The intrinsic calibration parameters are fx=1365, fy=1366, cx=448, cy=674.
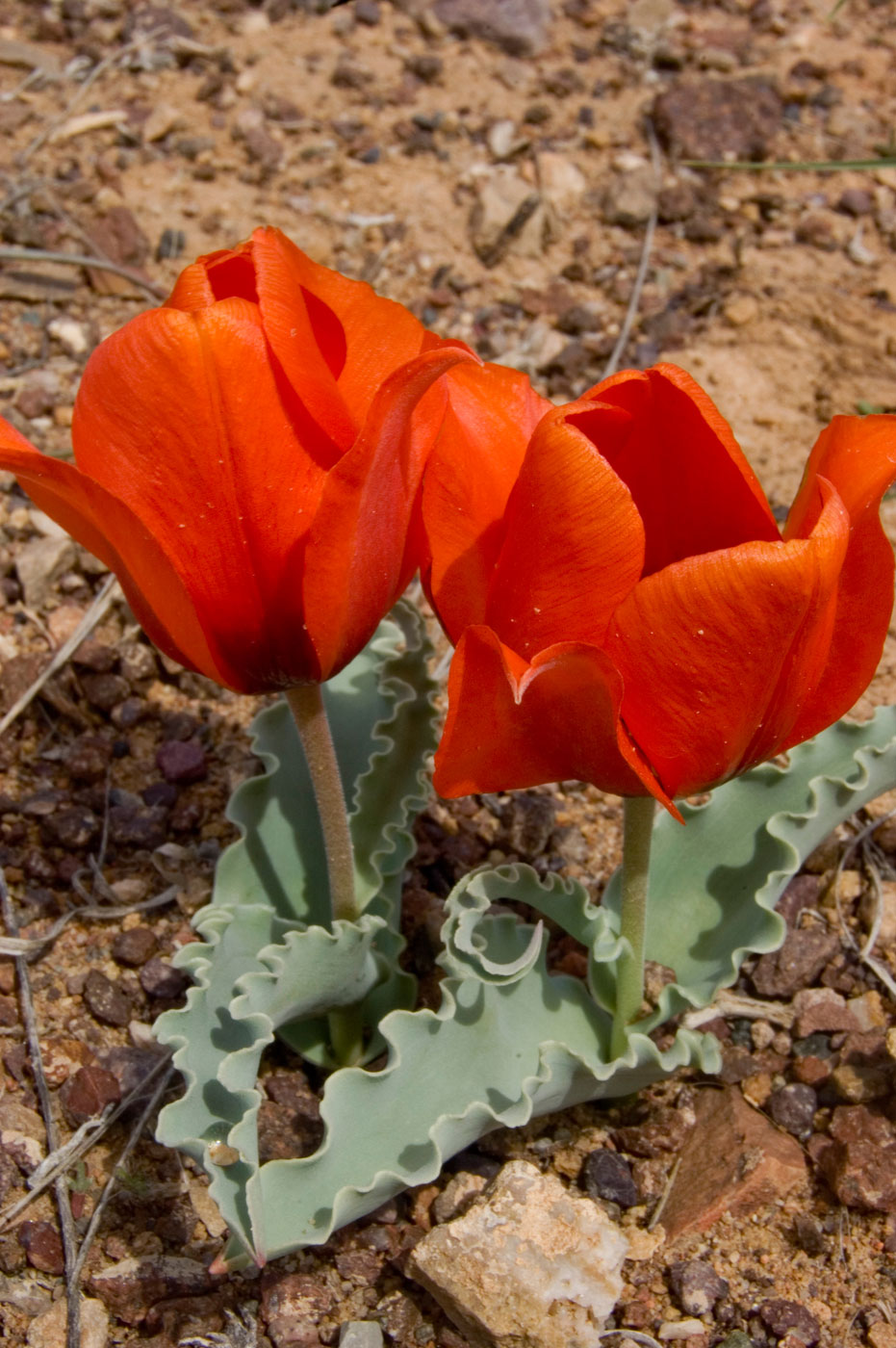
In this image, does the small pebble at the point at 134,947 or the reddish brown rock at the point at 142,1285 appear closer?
the reddish brown rock at the point at 142,1285

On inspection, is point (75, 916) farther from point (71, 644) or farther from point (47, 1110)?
point (71, 644)

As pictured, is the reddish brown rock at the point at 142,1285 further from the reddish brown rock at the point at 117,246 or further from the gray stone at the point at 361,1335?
the reddish brown rock at the point at 117,246

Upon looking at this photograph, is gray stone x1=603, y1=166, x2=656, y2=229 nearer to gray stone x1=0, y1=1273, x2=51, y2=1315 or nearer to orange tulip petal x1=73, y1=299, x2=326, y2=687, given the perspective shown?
orange tulip petal x1=73, y1=299, x2=326, y2=687

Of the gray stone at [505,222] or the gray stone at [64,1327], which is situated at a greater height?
the gray stone at [505,222]

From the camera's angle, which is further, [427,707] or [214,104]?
[214,104]

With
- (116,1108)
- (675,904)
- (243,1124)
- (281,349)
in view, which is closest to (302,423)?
(281,349)

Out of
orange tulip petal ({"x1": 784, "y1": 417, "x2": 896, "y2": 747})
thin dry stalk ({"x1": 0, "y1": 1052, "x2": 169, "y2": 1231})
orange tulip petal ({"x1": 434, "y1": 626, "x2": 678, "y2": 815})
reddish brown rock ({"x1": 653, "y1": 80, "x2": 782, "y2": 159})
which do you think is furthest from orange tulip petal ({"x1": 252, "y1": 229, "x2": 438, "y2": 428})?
reddish brown rock ({"x1": 653, "y1": 80, "x2": 782, "y2": 159})

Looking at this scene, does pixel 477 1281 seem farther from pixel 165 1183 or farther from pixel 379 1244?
pixel 165 1183

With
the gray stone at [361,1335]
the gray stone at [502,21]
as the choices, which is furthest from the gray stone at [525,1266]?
the gray stone at [502,21]
